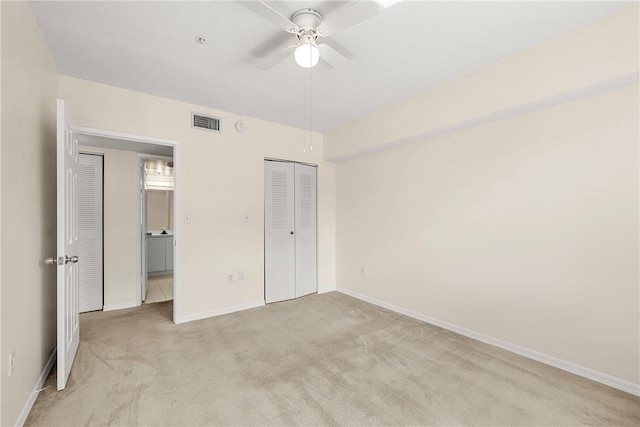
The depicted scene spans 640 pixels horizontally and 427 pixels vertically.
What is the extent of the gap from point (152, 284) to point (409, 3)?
18.3ft

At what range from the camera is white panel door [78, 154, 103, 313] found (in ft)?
12.0

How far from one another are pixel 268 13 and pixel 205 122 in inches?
86.1

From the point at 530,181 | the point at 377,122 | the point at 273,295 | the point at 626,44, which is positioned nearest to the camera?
the point at 626,44

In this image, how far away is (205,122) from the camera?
136 inches

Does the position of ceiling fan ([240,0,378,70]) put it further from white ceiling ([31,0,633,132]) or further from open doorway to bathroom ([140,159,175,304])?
open doorway to bathroom ([140,159,175,304])

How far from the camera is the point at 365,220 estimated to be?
13.6 ft

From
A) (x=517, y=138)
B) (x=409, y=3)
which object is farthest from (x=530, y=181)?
(x=409, y=3)

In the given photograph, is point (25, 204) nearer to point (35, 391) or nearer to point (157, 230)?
point (35, 391)

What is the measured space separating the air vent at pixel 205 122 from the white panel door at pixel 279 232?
0.82 m

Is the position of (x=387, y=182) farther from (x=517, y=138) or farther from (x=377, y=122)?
(x=517, y=138)

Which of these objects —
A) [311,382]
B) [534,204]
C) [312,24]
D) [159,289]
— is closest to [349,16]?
[312,24]

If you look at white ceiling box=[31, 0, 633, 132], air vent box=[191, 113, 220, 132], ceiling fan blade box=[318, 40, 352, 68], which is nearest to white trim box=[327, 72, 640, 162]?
white ceiling box=[31, 0, 633, 132]

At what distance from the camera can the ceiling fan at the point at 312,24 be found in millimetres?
1511

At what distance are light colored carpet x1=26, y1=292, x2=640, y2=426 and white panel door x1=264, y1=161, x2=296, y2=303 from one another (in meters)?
0.97
